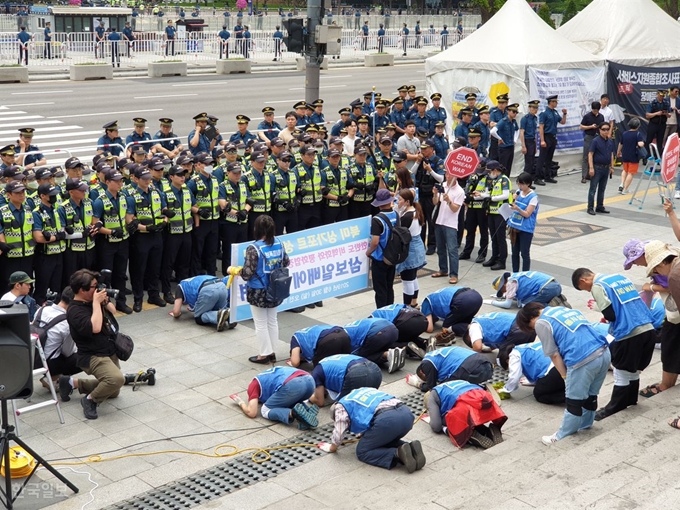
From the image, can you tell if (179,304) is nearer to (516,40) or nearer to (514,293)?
(514,293)

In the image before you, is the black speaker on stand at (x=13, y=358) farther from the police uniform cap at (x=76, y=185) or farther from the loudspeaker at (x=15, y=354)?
the police uniform cap at (x=76, y=185)

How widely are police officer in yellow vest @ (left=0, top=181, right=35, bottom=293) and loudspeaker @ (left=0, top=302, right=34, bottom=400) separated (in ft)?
15.1

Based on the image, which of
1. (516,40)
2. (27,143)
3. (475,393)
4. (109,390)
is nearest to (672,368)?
(475,393)

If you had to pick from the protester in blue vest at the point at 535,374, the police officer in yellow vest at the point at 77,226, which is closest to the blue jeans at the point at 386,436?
the protester in blue vest at the point at 535,374

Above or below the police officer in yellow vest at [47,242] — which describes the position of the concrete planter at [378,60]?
above

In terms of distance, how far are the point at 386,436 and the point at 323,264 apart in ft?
15.5

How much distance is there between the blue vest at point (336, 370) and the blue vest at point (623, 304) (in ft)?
8.66

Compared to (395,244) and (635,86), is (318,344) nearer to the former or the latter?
(395,244)

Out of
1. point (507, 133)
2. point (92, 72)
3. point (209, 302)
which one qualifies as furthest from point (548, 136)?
point (92, 72)

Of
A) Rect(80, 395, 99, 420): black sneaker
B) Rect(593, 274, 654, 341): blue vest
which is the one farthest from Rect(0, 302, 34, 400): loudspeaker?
Rect(593, 274, 654, 341): blue vest

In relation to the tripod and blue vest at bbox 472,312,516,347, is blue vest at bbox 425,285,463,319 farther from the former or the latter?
the tripod

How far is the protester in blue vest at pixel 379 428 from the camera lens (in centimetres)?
865

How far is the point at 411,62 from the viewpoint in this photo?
1908 inches

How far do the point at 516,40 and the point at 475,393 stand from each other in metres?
14.4
